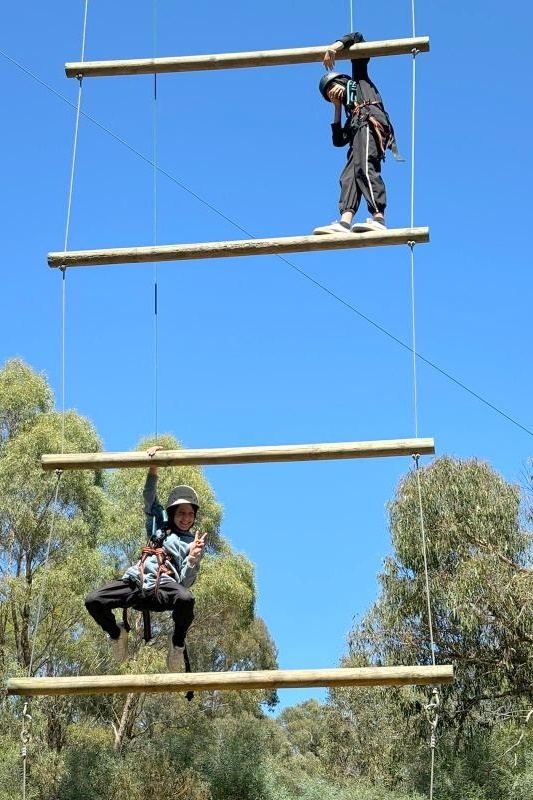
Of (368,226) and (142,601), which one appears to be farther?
(368,226)

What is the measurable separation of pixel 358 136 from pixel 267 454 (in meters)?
2.23

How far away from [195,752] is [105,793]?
60.0 inches

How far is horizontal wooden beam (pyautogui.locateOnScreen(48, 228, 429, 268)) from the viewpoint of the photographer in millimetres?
7719

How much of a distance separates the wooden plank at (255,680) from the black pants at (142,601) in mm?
530

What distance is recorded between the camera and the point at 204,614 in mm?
22344

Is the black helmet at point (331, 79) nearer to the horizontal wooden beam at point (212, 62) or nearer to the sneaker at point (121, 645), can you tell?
the horizontal wooden beam at point (212, 62)

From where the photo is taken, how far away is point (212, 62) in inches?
342

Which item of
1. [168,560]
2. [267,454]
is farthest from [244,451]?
[168,560]

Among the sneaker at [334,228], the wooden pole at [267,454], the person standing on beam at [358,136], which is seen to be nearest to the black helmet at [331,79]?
the person standing on beam at [358,136]

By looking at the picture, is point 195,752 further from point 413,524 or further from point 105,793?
point 413,524

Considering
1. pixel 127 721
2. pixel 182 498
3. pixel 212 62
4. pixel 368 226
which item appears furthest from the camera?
pixel 127 721

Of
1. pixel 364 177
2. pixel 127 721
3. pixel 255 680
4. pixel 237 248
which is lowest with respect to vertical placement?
pixel 127 721

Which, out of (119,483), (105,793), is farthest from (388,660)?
(119,483)

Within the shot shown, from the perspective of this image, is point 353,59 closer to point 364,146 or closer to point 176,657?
point 364,146
